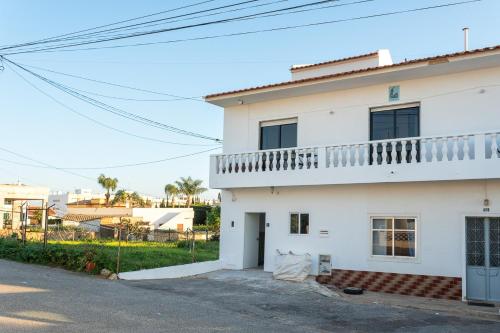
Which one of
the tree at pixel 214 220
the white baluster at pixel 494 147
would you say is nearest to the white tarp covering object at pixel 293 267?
the white baluster at pixel 494 147

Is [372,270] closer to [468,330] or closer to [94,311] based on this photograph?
[468,330]

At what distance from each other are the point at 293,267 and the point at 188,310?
17.6ft

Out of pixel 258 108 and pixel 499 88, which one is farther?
pixel 258 108

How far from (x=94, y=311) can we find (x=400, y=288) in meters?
8.09

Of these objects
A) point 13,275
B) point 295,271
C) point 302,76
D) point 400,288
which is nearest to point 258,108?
point 302,76

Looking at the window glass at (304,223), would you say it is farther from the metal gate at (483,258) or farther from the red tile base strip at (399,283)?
the metal gate at (483,258)

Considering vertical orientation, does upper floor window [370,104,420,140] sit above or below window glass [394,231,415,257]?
above

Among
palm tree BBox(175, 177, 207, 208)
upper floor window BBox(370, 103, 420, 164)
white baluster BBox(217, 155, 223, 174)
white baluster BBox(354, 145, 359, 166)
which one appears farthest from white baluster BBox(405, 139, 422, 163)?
palm tree BBox(175, 177, 207, 208)

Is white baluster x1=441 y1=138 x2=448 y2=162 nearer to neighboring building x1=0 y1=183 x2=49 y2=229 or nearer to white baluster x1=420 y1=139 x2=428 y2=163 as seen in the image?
white baluster x1=420 y1=139 x2=428 y2=163

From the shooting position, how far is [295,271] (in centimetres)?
1495

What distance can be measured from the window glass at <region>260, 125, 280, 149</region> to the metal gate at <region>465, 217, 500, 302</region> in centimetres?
658

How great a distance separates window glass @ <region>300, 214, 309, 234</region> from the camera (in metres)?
15.6

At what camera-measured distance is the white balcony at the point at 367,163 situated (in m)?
12.3

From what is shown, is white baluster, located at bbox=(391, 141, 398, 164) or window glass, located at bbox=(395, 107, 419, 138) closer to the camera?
white baluster, located at bbox=(391, 141, 398, 164)
